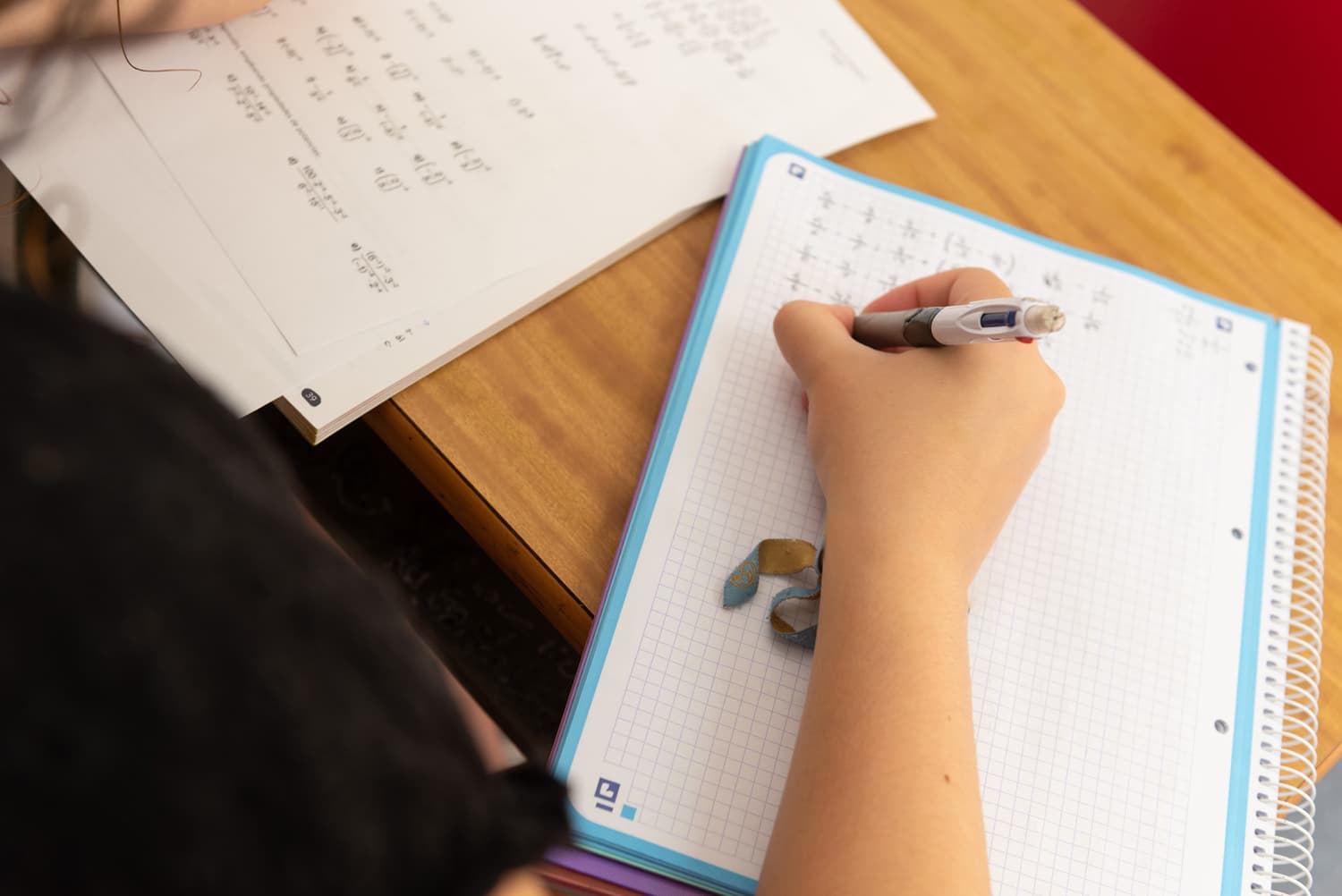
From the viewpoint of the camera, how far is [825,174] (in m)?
0.66

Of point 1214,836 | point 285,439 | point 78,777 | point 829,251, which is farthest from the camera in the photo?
point 285,439

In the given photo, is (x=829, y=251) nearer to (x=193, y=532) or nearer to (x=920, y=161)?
(x=920, y=161)

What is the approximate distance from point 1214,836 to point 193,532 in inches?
21.0

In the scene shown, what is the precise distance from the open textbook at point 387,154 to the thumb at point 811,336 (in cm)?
12

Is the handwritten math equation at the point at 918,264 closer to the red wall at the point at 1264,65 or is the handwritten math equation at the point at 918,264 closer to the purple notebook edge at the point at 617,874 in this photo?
the purple notebook edge at the point at 617,874

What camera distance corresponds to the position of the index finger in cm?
55

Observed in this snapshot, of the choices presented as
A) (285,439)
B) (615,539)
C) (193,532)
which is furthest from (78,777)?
(285,439)

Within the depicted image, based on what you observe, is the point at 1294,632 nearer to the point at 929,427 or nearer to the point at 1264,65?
the point at 929,427

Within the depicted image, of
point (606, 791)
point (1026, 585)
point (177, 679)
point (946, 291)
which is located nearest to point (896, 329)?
point (946, 291)

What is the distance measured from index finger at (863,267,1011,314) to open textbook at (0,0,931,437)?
143 millimetres

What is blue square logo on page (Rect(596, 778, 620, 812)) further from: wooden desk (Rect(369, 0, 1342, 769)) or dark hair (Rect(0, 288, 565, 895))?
dark hair (Rect(0, 288, 565, 895))

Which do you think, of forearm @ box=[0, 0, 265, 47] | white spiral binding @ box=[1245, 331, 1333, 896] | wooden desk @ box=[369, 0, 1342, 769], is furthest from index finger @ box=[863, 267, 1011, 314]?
forearm @ box=[0, 0, 265, 47]

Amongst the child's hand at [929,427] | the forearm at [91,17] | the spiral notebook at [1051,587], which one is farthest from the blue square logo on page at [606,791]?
the forearm at [91,17]

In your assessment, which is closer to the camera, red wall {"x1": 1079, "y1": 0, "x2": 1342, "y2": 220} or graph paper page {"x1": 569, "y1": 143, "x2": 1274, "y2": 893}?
graph paper page {"x1": 569, "y1": 143, "x2": 1274, "y2": 893}
